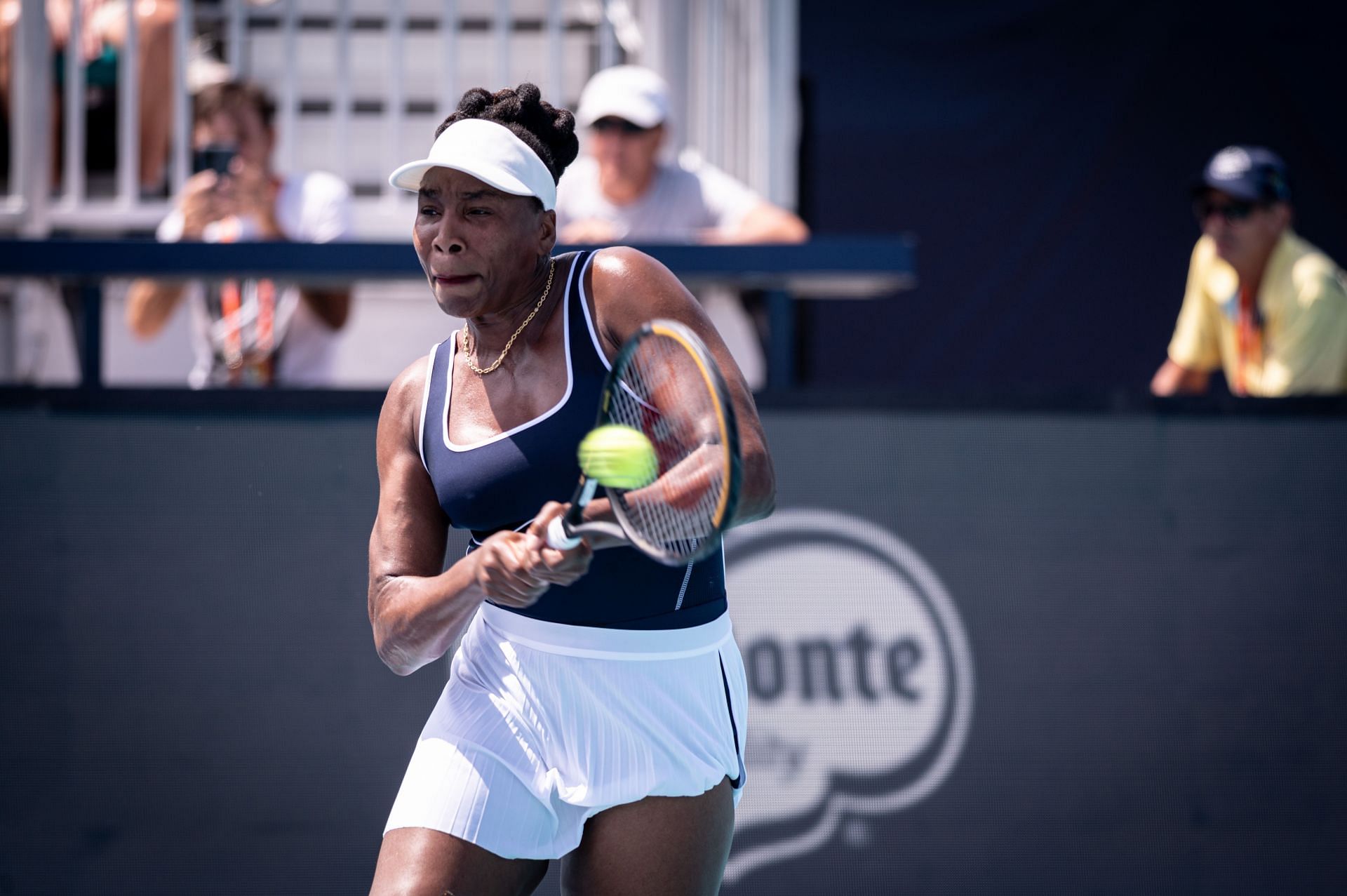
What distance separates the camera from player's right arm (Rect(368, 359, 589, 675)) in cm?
234

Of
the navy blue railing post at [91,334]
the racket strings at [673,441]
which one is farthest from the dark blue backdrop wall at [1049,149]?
the racket strings at [673,441]

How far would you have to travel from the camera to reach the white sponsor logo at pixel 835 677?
415 centimetres

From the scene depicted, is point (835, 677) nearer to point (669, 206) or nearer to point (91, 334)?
point (669, 206)

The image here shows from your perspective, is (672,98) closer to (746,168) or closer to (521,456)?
(746,168)

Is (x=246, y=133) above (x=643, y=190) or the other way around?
above

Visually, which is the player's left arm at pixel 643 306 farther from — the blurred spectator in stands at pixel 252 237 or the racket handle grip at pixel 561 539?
the blurred spectator in stands at pixel 252 237

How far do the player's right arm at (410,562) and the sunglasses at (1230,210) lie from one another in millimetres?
3060

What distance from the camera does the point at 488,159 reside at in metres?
2.34

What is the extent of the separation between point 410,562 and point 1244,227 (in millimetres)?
3217

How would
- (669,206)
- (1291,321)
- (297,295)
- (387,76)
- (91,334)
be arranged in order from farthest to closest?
(387,76) < (297,295) < (669,206) < (1291,321) < (91,334)

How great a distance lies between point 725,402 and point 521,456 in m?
0.49

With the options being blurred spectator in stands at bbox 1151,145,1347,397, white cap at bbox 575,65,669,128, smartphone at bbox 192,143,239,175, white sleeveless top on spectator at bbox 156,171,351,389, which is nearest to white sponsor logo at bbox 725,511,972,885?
blurred spectator in stands at bbox 1151,145,1347,397

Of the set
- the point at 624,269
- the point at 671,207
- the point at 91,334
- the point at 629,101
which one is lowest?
the point at 91,334

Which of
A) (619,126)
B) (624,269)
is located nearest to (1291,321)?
(619,126)
